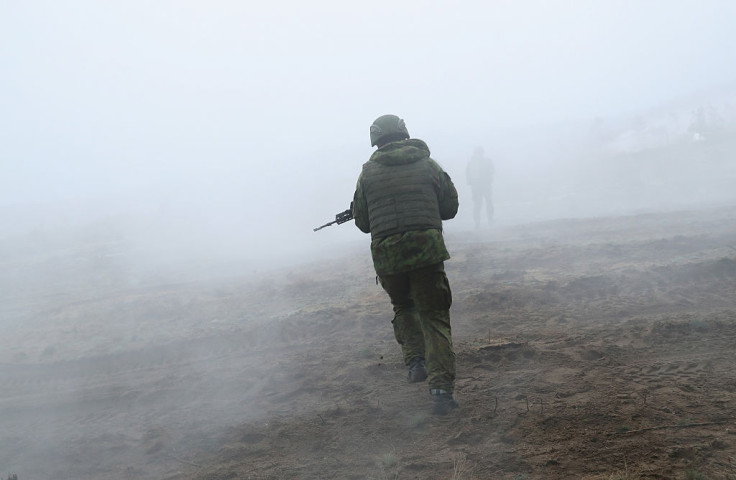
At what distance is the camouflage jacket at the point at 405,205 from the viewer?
12.4 ft

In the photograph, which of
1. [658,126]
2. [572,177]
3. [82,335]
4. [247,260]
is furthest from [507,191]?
[82,335]

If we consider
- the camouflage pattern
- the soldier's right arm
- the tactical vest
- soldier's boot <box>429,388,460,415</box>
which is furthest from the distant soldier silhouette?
soldier's boot <box>429,388,460,415</box>

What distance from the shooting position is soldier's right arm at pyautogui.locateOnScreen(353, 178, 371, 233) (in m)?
4.07

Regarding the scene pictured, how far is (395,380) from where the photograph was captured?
4.66 metres

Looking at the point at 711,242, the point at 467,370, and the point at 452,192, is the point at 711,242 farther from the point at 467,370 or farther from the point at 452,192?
the point at 452,192

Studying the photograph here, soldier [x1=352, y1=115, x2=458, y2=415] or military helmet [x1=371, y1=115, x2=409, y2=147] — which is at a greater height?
military helmet [x1=371, y1=115, x2=409, y2=147]

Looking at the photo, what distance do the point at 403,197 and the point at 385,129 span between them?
607 millimetres

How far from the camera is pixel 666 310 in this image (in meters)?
5.74

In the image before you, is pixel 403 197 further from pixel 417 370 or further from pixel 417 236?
pixel 417 370

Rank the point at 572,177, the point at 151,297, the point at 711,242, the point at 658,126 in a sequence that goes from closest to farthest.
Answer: the point at 711,242 < the point at 151,297 < the point at 572,177 < the point at 658,126

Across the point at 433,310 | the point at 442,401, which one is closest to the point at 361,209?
the point at 433,310

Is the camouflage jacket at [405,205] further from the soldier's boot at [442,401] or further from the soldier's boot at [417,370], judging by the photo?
the soldier's boot at [442,401]

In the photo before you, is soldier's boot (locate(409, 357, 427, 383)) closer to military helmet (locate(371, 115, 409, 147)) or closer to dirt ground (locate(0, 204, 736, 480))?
dirt ground (locate(0, 204, 736, 480))

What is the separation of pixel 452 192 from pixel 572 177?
2826cm
